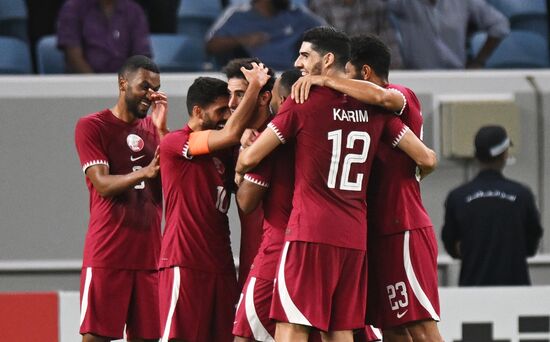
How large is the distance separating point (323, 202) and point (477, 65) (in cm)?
470

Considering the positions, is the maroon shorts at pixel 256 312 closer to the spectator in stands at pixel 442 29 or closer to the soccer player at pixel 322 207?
the soccer player at pixel 322 207

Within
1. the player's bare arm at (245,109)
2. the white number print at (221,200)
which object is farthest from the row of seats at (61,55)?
the player's bare arm at (245,109)

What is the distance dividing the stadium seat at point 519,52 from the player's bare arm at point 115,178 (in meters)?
4.51

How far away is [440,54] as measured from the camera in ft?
33.6

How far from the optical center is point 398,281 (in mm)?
6562

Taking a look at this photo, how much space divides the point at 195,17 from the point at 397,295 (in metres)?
5.25

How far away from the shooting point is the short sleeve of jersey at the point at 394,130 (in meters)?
6.38

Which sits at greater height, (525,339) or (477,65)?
(477,65)

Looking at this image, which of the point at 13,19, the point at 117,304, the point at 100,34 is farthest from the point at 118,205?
the point at 13,19

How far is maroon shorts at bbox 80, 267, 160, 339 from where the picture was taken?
285 inches

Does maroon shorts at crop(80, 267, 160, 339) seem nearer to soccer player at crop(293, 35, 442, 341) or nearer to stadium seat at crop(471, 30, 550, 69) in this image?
soccer player at crop(293, 35, 442, 341)

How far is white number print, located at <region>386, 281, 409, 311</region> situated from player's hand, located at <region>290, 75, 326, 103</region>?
1149 mm

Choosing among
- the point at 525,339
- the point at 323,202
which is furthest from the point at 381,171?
the point at 525,339

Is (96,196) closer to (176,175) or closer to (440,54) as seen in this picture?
(176,175)
